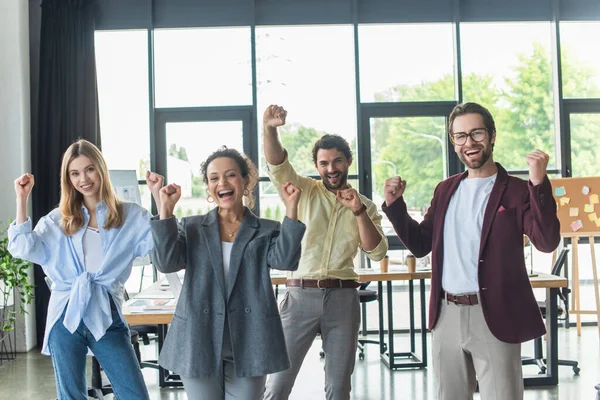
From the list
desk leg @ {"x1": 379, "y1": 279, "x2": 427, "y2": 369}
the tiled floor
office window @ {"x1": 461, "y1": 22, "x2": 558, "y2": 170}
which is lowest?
the tiled floor

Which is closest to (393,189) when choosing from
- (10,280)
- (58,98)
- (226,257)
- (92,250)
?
(226,257)

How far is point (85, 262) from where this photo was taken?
9.71 ft

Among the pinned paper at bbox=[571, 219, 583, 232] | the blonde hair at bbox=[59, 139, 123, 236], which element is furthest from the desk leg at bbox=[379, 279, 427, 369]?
the blonde hair at bbox=[59, 139, 123, 236]

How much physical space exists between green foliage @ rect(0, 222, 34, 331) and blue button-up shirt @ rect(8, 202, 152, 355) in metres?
3.00

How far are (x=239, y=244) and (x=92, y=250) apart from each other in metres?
0.93

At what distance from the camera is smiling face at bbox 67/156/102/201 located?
2969mm

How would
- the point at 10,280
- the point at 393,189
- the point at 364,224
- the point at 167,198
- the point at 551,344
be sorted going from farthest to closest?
the point at 10,280 → the point at 551,344 → the point at 364,224 → the point at 393,189 → the point at 167,198

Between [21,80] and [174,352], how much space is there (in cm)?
506

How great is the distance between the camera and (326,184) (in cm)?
319

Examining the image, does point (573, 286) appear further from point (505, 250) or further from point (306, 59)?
point (505, 250)

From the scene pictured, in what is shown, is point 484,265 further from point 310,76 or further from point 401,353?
point 310,76

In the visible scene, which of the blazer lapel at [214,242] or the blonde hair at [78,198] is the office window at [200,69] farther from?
the blazer lapel at [214,242]

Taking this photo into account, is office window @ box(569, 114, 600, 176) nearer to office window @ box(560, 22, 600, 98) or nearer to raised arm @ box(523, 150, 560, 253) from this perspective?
office window @ box(560, 22, 600, 98)

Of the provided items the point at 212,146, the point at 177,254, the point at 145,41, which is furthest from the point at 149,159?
the point at 177,254
